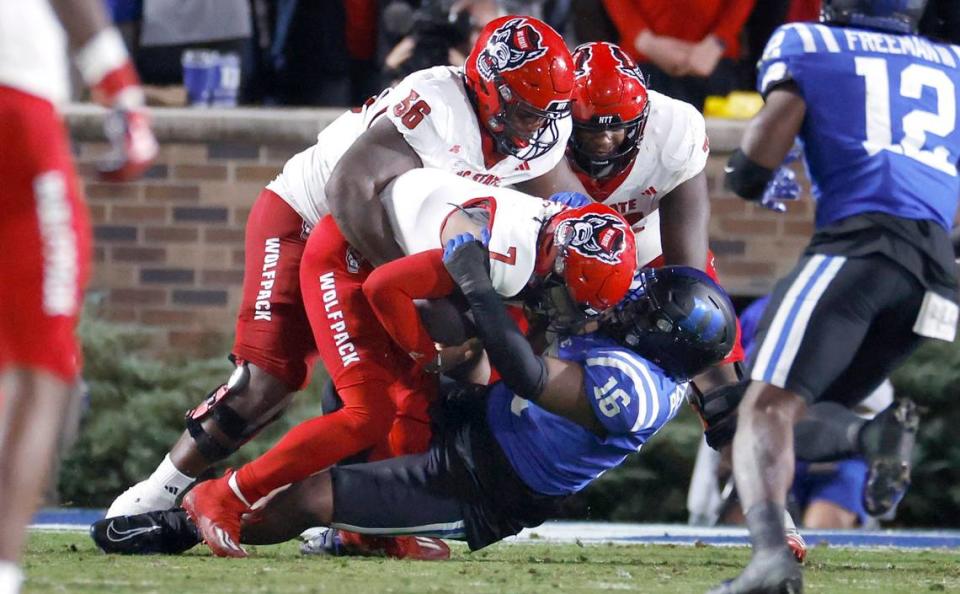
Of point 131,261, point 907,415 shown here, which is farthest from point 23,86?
point 131,261

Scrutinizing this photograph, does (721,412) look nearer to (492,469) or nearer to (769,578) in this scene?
(492,469)

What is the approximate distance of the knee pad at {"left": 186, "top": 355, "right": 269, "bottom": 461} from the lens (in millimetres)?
5383

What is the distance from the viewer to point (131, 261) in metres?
8.30

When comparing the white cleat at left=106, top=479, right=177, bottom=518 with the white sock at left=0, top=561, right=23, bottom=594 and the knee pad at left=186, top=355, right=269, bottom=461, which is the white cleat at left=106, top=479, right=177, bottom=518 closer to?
the knee pad at left=186, top=355, right=269, bottom=461

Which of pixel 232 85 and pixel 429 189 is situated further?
pixel 232 85

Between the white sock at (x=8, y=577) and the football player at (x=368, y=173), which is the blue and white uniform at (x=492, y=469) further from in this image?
the white sock at (x=8, y=577)

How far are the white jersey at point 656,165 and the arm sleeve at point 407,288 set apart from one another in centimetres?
87

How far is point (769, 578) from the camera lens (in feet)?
13.1

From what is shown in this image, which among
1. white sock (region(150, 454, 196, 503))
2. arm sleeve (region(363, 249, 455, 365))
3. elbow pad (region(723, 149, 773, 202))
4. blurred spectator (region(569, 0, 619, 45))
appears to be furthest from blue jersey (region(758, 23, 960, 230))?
blurred spectator (region(569, 0, 619, 45))

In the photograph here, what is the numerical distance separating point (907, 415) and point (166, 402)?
403 cm

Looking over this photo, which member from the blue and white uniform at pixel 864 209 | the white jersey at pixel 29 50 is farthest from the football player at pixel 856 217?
the white jersey at pixel 29 50

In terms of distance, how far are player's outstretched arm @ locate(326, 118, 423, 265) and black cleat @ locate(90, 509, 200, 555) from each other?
3.04 feet

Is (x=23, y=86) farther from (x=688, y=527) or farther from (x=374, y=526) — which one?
(x=688, y=527)

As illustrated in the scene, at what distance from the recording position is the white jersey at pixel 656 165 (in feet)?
17.6
